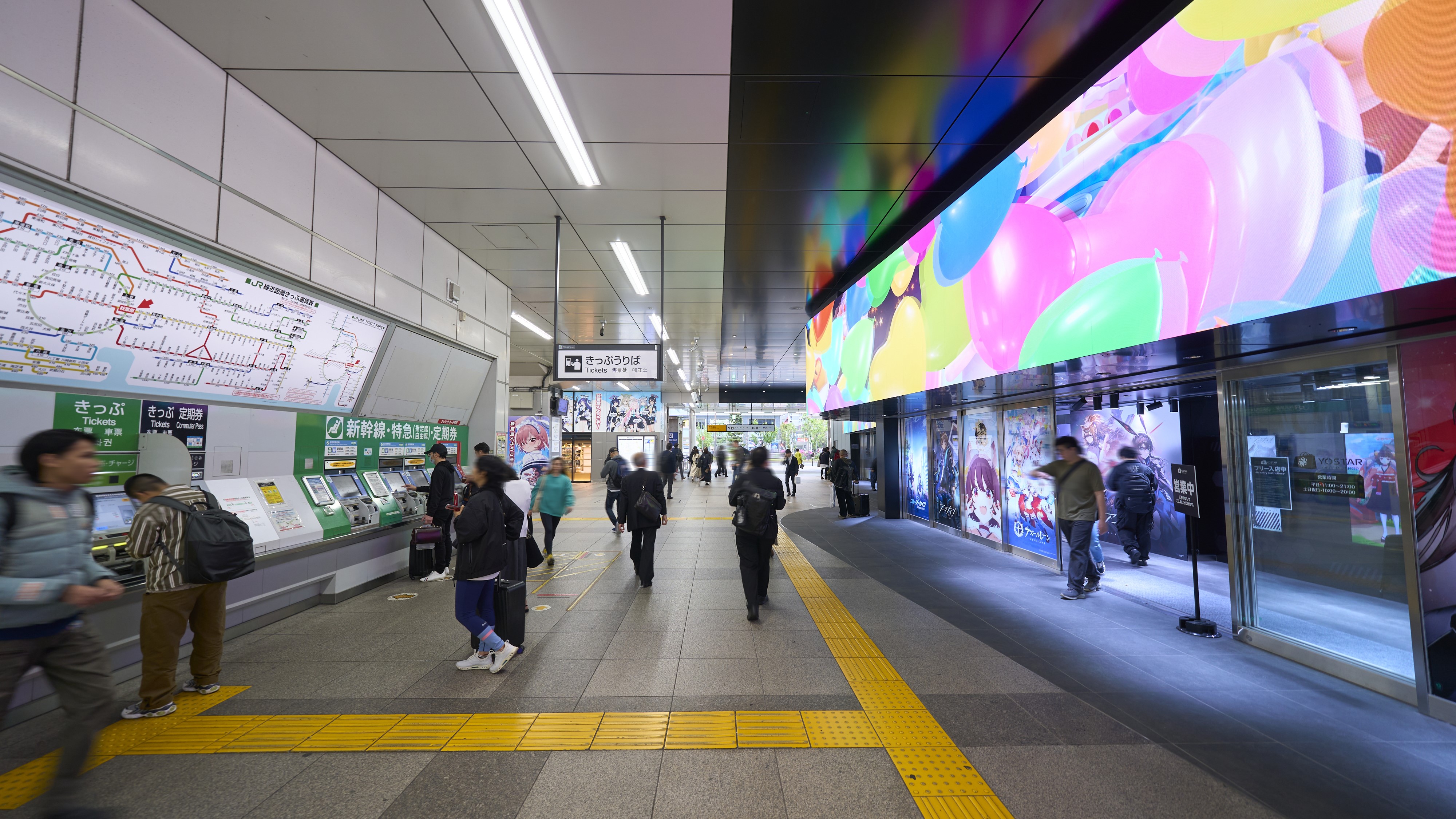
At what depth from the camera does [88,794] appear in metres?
2.38

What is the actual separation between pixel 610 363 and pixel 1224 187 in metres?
5.96

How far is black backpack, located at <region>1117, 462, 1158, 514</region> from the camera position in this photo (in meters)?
6.92

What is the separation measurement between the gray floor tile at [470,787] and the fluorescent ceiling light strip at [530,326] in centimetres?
881

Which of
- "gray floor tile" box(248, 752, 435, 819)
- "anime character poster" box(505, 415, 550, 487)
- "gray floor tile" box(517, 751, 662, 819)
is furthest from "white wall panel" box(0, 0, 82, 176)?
"anime character poster" box(505, 415, 550, 487)

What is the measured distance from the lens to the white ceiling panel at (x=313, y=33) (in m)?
3.36

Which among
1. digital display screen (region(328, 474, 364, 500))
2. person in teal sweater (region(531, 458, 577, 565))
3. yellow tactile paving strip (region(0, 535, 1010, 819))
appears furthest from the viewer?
person in teal sweater (region(531, 458, 577, 565))

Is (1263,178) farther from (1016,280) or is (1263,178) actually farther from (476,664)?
(476,664)

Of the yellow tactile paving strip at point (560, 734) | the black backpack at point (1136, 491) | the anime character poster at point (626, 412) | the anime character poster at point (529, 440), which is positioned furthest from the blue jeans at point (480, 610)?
the anime character poster at point (626, 412)

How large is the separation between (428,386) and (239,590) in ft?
10.3

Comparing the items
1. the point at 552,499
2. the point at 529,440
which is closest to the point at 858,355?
the point at 552,499

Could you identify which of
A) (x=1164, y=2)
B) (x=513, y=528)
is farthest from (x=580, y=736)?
(x=1164, y=2)

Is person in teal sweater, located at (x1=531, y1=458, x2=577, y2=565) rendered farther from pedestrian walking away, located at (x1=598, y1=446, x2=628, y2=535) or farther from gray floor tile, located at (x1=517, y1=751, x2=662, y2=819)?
gray floor tile, located at (x1=517, y1=751, x2=662, y2=819)

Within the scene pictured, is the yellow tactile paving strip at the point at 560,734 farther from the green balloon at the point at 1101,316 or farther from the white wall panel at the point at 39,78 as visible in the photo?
the white wall panel at the point at 39,78

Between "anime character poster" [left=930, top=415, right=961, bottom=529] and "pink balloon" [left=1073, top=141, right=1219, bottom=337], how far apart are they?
5.74 meters
